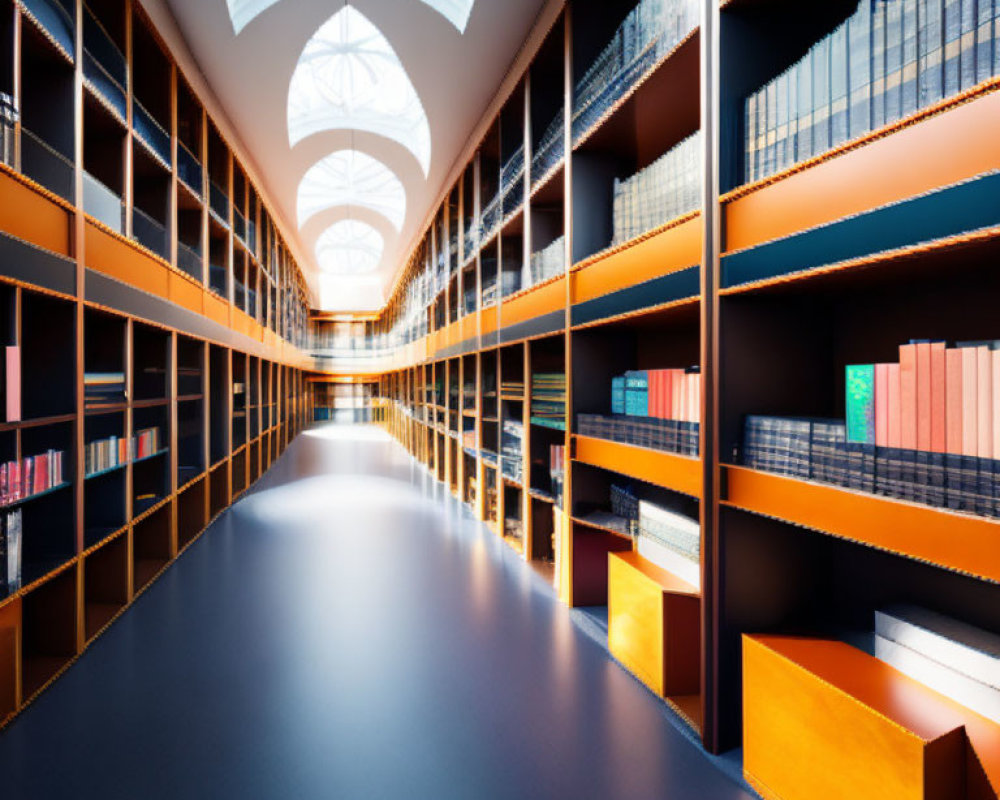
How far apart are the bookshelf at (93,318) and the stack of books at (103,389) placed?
0.04 ft

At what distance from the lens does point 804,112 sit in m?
1.82

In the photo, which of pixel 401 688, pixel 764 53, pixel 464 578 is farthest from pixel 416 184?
pixel 401 688

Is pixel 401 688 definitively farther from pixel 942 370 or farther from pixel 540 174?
pixel 540 174

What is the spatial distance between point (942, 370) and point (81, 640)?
4.24 m

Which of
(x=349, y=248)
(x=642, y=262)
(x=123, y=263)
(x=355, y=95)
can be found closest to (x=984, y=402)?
(x=642, y=262)

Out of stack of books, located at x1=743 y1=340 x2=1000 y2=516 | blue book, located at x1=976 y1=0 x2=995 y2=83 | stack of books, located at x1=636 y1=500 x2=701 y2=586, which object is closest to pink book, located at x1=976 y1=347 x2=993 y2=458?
stack of books, located at x1=743 y1=340 x2=1000 y2=516

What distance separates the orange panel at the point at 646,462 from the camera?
91.1 inches

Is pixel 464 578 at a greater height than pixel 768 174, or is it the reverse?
pixel 768 174

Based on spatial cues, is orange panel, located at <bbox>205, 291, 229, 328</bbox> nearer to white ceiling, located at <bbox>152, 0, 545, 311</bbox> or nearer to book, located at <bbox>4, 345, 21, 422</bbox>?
white ceiling, located at <bbox>152, 0, 545, 311</bbox>

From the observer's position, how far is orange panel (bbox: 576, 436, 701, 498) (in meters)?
2.31

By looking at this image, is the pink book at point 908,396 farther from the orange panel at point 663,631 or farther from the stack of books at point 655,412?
the orange panel at point 663,631

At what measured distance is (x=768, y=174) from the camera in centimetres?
196

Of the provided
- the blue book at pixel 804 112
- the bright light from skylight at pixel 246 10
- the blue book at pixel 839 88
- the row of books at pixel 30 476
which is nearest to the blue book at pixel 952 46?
the blue book at pixel 839 88

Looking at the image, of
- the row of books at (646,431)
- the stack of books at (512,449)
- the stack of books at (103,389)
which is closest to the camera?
the row of books at (646,431)
